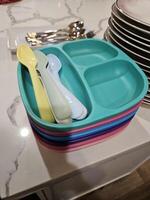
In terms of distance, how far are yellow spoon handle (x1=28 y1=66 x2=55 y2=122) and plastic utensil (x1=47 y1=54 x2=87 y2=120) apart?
34 millimetres

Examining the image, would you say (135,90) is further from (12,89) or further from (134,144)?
(12,89)

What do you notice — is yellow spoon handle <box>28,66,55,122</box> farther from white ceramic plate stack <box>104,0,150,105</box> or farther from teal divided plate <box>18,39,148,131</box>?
white ceramic plate stack <box>104,0,150,105</box>

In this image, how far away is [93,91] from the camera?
1.41 feet

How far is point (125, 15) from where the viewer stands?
459 millimetres

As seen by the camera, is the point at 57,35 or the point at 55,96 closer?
the point at 55,96

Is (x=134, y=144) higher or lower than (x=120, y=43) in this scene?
lower

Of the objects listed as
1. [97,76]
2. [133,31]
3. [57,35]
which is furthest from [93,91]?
[57,35]

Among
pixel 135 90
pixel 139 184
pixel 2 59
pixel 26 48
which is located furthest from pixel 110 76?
pixel 139 184

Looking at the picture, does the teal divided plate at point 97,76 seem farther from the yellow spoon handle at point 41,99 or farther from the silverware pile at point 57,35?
the silverware pile at point 57,35

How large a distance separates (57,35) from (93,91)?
0.87ft

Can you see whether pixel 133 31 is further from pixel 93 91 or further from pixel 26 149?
pixel 26 149

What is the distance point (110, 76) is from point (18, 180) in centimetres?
25

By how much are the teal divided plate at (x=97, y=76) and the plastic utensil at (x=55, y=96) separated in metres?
0.03

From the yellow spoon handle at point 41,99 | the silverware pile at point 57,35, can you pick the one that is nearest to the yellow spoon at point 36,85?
the yellow spoon handle at point 41,99
